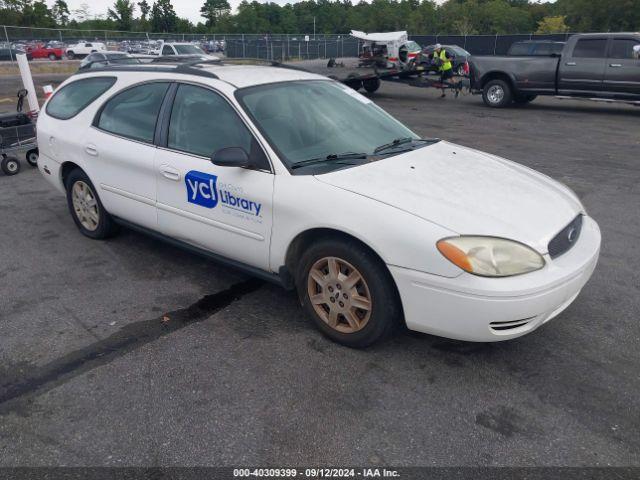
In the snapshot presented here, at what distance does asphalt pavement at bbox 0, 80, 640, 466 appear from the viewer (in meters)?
2.59

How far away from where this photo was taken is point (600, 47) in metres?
13.5

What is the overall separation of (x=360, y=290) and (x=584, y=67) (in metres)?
13.1

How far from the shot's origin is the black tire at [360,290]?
10.1 ft

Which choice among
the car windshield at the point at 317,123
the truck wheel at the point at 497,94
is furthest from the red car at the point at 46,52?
the car windshield at the point at 317,123

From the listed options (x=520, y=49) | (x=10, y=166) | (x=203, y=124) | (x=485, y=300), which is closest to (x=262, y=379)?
(x=485, y=300)

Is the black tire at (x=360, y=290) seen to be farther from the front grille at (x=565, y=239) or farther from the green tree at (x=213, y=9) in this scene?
the green tree at (x=213, y=9)

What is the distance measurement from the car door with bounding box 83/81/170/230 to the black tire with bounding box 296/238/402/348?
1586 millimetres

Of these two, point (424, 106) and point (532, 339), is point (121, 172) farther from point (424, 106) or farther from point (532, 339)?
point (424, 106)

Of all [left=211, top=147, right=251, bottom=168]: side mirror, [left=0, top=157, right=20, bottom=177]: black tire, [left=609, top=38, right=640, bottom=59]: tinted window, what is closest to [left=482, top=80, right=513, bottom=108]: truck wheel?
[left=609, top=38, right=640, bottom=59]: tinted window

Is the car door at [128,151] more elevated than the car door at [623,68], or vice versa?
the car door at [623,68]

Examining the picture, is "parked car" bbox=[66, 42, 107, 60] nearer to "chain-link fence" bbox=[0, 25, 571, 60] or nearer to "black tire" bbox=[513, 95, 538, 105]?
"chain-link fence" bbox=[0, 25, 571, 60]

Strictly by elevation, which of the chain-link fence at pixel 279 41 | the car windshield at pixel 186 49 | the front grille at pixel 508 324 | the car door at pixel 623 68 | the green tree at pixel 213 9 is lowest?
the front grille at pixel 508 324

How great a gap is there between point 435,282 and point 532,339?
3.44 feet

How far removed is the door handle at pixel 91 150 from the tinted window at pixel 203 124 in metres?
0.97
